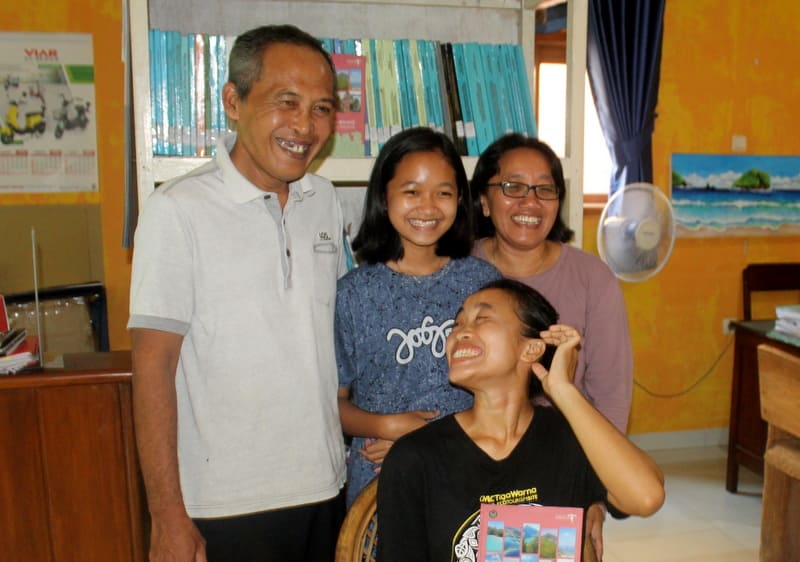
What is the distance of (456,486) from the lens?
135cm

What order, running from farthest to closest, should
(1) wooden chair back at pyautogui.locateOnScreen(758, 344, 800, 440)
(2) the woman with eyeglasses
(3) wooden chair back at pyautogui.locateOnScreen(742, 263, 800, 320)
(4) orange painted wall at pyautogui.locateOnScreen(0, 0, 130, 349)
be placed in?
(3) wooden chair back at pyautogui.locateOnScreen(742, 263, 800, 320) < (4) orange painted wall at pyautogui.locateOnScreen(0, 0, 130, 349) < (1) wooden chair back at pyautogui.locateOnScreen(758, 344, 800, 440) < (2) the woman with eyeglasses

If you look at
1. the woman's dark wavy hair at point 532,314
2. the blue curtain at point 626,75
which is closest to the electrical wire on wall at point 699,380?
the blue curtain at point 626,75

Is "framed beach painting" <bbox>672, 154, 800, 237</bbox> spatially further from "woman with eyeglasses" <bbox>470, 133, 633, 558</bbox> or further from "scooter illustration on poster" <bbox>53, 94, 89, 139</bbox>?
"scooter illustration on poster" <bbox>53, 94, 89, 139</bbox>

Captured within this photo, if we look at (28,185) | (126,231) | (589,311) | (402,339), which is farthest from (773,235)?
(28,185)

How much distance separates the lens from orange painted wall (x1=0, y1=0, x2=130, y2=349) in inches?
148

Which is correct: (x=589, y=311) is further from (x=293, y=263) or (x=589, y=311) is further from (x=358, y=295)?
(x=293, y=263)

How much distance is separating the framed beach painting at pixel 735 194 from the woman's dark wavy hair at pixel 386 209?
11.1 ft

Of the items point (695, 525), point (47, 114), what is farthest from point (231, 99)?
point (695, 525)

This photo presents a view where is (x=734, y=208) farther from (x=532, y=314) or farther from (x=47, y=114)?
(x=47, y=114)

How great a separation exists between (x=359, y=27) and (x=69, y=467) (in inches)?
69.9

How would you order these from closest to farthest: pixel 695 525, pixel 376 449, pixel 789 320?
pixel 376 449
pixel 789 320
pixel 695 525

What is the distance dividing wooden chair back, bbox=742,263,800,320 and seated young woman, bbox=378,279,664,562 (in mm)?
3649

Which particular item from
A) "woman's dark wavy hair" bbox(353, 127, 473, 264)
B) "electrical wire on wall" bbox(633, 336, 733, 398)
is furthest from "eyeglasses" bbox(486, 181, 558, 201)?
"electrical wire on wall" bbox(633, 336, 733, 398)

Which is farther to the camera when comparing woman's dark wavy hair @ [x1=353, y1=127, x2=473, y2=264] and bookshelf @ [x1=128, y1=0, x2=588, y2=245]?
bookshelf @ [x1=128, y1=0, x2=588, y2=245]
